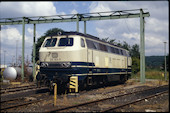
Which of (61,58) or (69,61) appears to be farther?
(61,58)

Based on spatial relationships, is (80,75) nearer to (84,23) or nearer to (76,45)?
(76,45)

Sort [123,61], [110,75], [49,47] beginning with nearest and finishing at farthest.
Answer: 1. [49,47]
2. [110,75]
3. [123,61]

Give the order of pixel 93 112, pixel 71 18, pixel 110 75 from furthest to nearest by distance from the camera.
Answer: pixel 71 18, pixel 110 75, pixel 93 112

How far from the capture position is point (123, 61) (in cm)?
2233

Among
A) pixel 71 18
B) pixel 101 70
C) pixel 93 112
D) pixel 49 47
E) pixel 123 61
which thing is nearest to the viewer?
pixel 93 112

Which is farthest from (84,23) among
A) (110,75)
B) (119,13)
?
(110,75)

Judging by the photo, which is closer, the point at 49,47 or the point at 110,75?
the point at 49,47

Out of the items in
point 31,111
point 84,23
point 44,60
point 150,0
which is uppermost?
point 84,23

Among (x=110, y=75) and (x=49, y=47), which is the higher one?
(x=49, y=47)

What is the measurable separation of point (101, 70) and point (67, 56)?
4302 millimetres

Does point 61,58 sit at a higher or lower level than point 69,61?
higher

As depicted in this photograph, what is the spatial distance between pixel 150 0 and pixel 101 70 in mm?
10607

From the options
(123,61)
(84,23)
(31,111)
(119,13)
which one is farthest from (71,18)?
(31,111)

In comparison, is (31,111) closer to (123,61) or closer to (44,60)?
(44,60)
